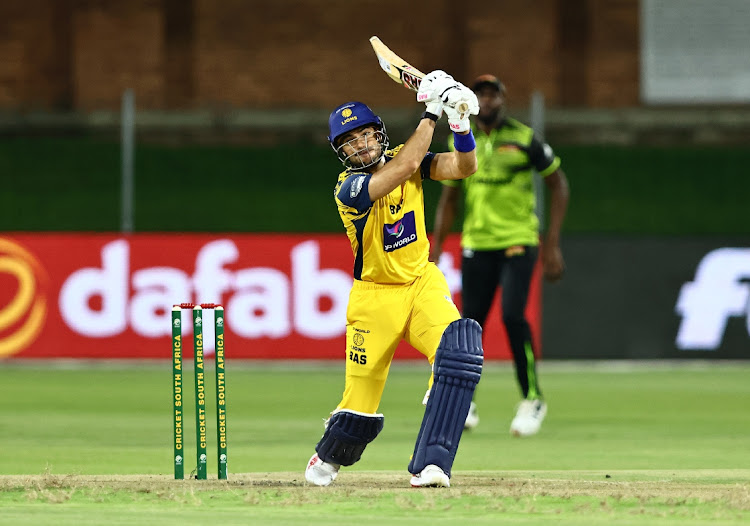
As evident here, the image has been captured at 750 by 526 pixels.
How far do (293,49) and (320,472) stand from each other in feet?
56.5

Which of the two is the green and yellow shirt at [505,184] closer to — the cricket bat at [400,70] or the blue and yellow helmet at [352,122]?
the cricket bat at [400,70]

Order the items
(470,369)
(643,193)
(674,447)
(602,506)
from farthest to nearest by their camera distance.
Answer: (643,193) < (674,447) < (470,369) < (602,506)

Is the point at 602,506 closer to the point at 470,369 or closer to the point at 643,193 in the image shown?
the point at 470,369

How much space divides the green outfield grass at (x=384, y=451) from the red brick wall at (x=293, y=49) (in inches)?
372

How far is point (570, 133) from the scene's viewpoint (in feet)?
73.5

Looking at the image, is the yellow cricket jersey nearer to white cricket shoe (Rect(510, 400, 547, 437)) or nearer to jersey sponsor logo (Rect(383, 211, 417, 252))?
jersey sponsor logo (Rect(383, 211, 417, 252))

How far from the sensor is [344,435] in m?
6.63

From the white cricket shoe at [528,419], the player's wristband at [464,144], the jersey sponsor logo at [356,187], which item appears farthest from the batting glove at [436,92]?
the white cricket shoe at [528,419]

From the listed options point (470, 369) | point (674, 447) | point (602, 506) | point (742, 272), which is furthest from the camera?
point (742, 272)

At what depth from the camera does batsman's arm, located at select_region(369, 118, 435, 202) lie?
20.8 feet

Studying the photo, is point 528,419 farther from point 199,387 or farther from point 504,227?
point 199,387

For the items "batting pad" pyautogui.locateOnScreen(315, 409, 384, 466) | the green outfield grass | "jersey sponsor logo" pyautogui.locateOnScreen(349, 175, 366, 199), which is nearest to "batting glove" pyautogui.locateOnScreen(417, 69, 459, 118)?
"jersey sponsor logo" pyautogui.locateOnScreen(349, 175, 366, 199)

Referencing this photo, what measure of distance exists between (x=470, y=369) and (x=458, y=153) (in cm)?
100

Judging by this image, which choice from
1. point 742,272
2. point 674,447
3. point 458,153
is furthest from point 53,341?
point 458,153
